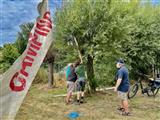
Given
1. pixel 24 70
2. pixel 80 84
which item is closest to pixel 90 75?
pixel 80 84

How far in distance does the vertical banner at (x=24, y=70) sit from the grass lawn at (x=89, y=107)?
832 cm

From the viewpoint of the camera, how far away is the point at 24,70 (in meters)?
5.56

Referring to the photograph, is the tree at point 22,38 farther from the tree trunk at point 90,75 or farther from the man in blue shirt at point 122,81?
the man in blue shirt at point 122,81

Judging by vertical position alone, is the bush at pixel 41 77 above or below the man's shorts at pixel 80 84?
above

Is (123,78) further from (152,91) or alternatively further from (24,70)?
(24,70)

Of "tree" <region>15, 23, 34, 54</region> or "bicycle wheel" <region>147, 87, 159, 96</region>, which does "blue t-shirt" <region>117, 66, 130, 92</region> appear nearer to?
"bicycle wheel" <region>147, 87, 159, 96</region>

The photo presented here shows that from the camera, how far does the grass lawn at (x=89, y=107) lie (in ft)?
48.0

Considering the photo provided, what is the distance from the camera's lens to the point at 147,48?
87.9 feet

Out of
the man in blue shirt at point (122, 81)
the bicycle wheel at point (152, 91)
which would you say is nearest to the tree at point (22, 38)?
the bicycle wheel at point (152, 91)

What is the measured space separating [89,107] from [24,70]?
1120 cm

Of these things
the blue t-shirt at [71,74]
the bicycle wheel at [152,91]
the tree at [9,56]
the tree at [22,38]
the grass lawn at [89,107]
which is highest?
the tree at [22,38]

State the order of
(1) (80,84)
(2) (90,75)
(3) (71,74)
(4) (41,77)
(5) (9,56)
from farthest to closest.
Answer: (5) (9,56), (4) (41,77), (2) (90,75), (1) (80,84), (3) (71,74)

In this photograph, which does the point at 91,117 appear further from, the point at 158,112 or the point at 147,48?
the point at 147,48

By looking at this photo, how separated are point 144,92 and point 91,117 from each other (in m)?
5.94
